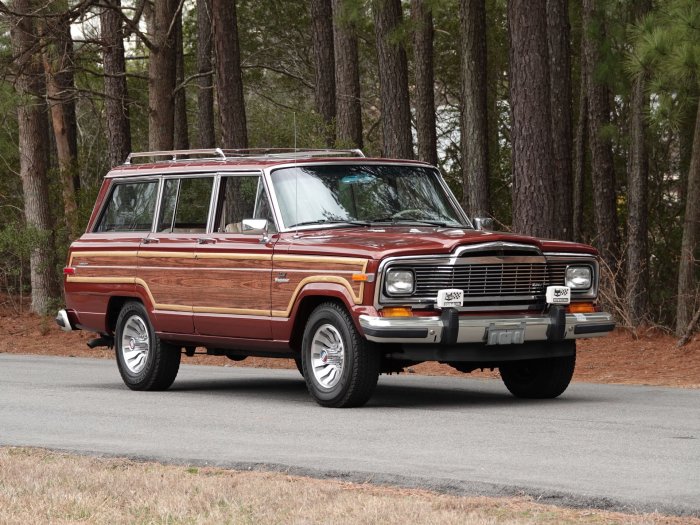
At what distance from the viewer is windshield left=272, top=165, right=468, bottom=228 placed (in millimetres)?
12367

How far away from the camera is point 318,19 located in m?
32.3

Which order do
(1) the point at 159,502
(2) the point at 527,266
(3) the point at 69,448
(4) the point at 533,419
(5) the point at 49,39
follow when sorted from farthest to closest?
(5) the point at 49,39, (2) the point at 527,266, (4) the point at 533,419, (3) the point at 69,448, (1) the point at 159,502

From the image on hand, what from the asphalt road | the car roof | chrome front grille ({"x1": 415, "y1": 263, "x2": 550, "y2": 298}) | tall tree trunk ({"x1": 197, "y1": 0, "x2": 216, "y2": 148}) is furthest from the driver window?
tall tree trunk ({"x1": 197, "y1": 0, "x2": 216, "y2": 148})

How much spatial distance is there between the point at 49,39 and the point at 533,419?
1542cm

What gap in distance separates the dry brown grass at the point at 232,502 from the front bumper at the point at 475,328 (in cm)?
276

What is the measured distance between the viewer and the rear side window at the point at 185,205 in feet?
43.8

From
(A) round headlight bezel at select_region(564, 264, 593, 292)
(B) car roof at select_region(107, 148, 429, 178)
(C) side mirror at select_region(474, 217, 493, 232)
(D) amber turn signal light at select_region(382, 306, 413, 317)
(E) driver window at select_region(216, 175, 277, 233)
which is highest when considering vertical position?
(B) car roof at select_region(107, 148, 429, 178)

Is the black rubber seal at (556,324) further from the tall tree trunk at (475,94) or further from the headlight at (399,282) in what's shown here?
the tall tree trunk at (475,94)

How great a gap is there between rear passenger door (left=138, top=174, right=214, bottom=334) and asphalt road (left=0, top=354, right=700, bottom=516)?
838 millimetres

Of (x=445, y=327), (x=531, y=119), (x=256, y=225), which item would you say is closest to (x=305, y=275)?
(x=256, y=225)

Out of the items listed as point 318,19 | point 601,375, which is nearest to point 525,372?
point 601,375

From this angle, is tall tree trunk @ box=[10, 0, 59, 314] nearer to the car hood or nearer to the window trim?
A: the window trim

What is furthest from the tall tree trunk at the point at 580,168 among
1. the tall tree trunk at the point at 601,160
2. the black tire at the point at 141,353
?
the black tire at the point at 141,353

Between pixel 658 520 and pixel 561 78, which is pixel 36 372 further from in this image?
pixel 561 78
